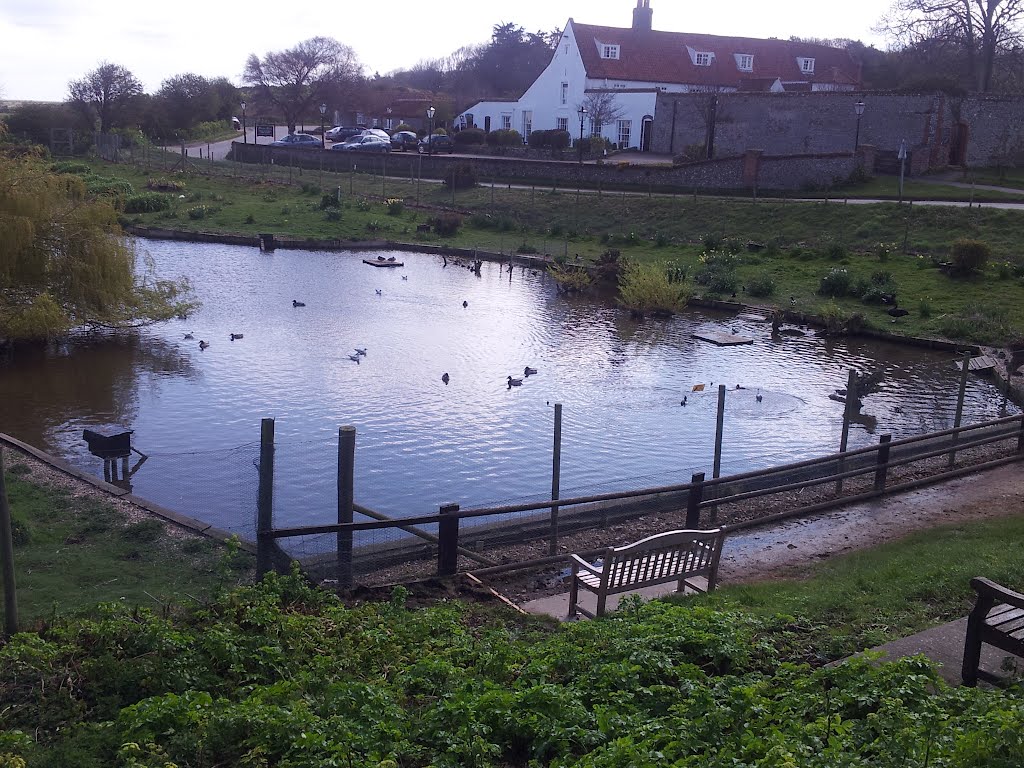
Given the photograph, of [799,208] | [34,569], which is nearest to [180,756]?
[34,569]

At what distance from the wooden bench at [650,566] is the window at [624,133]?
59319 mm

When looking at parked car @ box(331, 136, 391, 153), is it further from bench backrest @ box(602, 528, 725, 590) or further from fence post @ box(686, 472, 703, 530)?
bench backrest @ box(602, 528, 725, 590)

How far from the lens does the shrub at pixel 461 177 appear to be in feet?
167

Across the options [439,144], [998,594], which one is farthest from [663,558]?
[439,144]

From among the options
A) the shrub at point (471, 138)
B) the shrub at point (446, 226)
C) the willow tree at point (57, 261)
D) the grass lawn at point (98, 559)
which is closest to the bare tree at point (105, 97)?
the shrub at point (471, 138)

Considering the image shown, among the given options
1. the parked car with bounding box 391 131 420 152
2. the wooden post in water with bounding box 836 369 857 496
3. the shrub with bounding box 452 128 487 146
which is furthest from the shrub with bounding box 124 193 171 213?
the wooden post in water with bounding box 836 369 857 496

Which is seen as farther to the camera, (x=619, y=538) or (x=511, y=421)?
(x=511, y=421)

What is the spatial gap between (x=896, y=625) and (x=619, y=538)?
12.3 feet

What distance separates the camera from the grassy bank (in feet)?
93.5

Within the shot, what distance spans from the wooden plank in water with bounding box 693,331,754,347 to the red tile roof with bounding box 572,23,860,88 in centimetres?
4641

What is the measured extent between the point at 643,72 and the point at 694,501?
62.5 meters

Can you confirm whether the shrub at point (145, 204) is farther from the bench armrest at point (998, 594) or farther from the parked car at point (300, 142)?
the bench armrest at point (998, 594)

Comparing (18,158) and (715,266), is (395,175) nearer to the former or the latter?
(715,266)

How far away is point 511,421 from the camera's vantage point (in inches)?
648
